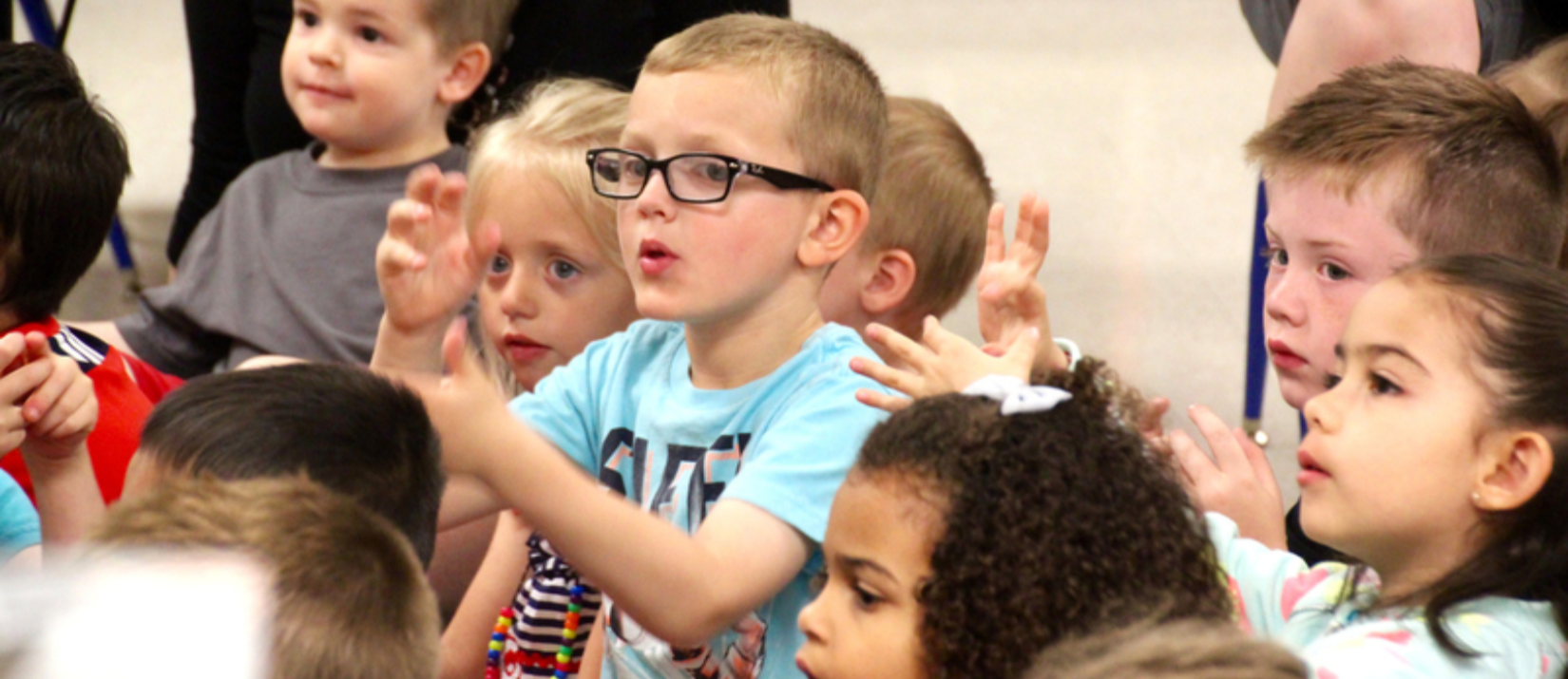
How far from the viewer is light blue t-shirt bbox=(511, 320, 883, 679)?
135cm

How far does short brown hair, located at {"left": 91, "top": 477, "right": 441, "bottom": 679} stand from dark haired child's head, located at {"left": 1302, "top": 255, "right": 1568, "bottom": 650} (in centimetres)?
69

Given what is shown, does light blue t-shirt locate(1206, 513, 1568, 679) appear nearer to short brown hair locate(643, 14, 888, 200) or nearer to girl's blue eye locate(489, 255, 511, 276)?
short brown hair locate(643, 14, 888, 200)

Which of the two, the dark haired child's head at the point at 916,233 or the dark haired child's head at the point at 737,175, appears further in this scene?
the dark haired child's head at the point at 916,233

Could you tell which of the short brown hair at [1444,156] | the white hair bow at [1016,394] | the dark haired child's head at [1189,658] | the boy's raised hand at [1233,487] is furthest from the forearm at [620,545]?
the short brown hair at [1444,156]

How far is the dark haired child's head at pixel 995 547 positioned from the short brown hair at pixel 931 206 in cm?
73

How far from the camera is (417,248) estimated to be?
4.27ft

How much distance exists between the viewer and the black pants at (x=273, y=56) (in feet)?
7.54

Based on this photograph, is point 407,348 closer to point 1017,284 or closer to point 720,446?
point 720,446

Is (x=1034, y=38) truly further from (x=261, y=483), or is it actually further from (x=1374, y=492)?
(x=261, y=483)

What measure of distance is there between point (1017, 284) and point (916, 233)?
47cm

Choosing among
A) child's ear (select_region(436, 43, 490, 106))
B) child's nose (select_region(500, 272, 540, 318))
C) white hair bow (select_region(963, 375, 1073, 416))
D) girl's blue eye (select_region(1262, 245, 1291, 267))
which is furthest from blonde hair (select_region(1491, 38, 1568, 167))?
child's ear (select_region(436, 43, 490, 106))

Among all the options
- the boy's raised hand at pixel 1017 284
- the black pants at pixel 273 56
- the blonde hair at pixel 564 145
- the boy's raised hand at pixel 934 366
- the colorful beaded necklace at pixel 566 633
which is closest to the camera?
the boy's raised hand at pixel 934 366

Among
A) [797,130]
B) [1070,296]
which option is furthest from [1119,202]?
[797,130]

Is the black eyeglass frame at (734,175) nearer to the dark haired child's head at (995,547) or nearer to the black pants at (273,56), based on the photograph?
the dark haired child's head at (995,547)
